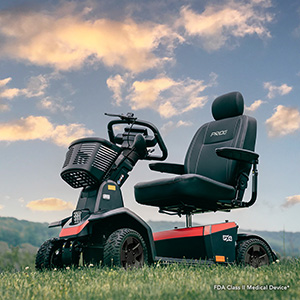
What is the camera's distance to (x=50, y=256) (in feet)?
13.7

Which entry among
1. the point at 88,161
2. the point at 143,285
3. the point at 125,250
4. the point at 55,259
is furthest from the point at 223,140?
the point at 143,285

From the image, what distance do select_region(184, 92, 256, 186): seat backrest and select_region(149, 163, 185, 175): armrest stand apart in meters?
0.09

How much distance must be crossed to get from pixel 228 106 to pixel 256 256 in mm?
1731

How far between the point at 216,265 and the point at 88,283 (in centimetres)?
160

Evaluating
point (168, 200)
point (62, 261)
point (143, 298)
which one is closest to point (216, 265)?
point (168, 200)

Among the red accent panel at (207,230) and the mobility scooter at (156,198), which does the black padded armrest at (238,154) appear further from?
the red accent panel at (207,230)

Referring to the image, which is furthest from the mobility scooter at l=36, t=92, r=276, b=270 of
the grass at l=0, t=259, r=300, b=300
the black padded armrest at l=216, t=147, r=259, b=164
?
the grass at l=0, t=259, r=300, b=300

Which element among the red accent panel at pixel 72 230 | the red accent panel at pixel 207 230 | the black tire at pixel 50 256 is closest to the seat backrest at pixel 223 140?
the red accent panel at pixel 207 230

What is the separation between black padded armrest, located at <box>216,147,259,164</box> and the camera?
172 inches

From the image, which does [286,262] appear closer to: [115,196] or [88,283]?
[115,196]

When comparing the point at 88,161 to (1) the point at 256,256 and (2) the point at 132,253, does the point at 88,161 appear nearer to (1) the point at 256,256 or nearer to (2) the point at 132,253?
(2) the point at 132,253

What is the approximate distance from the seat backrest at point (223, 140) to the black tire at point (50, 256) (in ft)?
6.18

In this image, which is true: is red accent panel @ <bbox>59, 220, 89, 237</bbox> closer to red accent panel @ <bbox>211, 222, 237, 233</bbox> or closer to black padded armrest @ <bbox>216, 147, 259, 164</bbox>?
red accent panel @ <bbox>211, 222, 237, 233</bbox>

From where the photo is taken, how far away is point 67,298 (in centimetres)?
275
